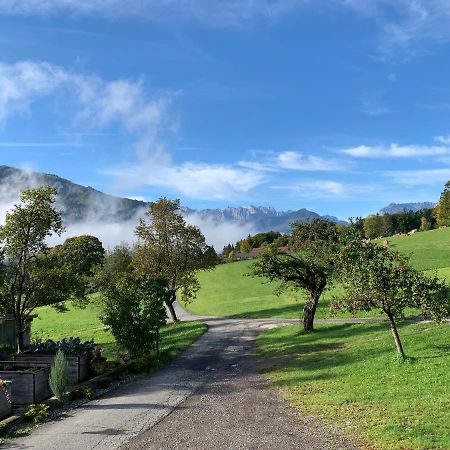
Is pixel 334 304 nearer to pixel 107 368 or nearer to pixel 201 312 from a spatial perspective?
pixel 107 368

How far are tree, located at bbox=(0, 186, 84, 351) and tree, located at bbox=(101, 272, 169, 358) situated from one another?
2.87m

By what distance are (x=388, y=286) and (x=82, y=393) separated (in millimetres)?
15179

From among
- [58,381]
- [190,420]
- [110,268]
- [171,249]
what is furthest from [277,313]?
[110,268]

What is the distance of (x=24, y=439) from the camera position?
1491cm

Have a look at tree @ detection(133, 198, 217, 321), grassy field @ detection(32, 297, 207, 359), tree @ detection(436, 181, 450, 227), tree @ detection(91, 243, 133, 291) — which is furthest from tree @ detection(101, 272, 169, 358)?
tree @ detection(436, 181, 450, 227)

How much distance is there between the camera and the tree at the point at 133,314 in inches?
1097

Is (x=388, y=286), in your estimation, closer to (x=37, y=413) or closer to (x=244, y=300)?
(x=37, y=413)

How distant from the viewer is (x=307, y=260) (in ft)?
116

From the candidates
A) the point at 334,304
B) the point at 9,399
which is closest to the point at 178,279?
the point at 334,304

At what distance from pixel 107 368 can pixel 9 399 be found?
26.0ft

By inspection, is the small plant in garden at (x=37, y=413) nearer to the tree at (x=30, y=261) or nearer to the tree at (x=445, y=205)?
the tree at (x=30, y=261)

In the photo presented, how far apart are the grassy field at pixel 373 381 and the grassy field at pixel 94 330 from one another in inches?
341

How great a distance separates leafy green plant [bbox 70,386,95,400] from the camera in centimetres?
2041

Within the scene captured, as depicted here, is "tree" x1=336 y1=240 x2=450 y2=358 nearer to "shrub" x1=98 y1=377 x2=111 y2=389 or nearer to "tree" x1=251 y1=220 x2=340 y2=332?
"tree" x1=251 y1=220 x2=340 y2=332
